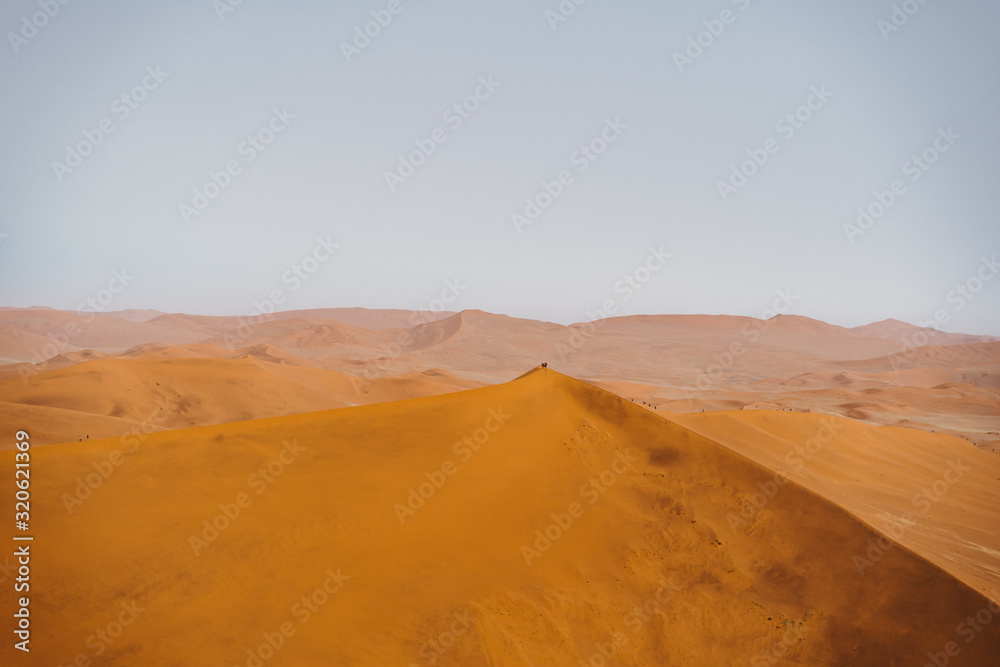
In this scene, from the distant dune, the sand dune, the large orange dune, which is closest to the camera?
the large orange dune

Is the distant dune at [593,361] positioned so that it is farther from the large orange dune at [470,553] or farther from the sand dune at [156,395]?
the large orange dune at [470,553]

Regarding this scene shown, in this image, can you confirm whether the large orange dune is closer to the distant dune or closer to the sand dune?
the sand dune

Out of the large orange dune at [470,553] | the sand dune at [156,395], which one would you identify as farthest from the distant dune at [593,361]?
the large orange dune at [470,553]

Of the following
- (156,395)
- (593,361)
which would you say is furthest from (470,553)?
(593,361)

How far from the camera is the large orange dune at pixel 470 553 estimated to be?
14.9 ft

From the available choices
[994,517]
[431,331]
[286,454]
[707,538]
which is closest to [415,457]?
[286,454]

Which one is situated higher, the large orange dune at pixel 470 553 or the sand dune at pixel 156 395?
the sand dune at pixel 156 395

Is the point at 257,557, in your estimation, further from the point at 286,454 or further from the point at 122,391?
the point at 122,391

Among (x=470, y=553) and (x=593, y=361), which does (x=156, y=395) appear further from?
(x=593, y=361)

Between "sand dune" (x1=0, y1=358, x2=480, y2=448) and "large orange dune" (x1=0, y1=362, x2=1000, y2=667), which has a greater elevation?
"sand dune" (x1=0, y1=358, x2=480, y2=448)

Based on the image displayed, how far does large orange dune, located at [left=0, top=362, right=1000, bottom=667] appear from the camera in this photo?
14.9 ft

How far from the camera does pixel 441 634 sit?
4.52 metres

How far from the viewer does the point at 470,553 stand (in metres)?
5.52

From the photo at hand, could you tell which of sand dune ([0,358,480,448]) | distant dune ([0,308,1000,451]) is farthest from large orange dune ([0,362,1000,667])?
distant dune ([0,308,1000,451])
